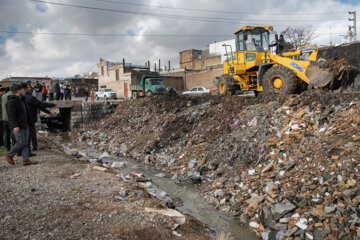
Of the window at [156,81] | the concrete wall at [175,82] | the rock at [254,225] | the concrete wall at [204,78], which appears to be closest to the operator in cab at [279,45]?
the rock at [254,225]

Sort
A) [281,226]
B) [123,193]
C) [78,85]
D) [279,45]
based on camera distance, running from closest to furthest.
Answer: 1. [281,226]
2. [123,193]
3. [279,45]
4. [78,85]

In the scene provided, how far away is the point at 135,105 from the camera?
14.8 metres

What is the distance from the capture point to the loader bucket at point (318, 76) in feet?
23.1

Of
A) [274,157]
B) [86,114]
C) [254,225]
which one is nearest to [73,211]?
[254,225]

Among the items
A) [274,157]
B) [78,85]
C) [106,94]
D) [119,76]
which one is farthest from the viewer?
[78,85]

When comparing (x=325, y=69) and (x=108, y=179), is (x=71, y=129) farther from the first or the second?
(x=325, y=69)

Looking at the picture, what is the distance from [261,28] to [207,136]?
15.3 feet

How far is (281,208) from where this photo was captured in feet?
14.6

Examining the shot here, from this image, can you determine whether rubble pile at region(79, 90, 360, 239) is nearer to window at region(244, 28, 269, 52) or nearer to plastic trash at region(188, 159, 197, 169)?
plastic trash at region(188, 159, 197, 169)

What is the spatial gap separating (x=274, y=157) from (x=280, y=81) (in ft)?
11.2

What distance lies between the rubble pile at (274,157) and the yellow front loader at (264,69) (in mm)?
580

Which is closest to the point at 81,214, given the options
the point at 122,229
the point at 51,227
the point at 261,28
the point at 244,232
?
the point at 51,227

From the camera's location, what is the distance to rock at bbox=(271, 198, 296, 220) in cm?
439

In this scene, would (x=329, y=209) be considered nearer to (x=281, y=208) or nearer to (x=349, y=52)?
(x=281, y=208)
